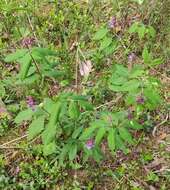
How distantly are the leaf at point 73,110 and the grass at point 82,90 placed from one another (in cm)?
46

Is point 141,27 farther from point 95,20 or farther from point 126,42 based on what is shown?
point 95,20

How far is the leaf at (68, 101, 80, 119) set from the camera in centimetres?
212

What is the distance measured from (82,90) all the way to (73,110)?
1196mm

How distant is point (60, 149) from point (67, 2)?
5.72ft

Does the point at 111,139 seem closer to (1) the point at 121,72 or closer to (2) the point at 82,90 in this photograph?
(1) the point at 121,72

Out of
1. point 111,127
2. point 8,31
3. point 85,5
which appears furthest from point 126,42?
point 111,127

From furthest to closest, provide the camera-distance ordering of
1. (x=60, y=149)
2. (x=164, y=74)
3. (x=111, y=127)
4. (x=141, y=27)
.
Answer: (x=164, y=74)
(x=141, y=27)
(x=60, y=149)
(x=111, y=127)

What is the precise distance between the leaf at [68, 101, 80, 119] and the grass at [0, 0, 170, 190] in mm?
459

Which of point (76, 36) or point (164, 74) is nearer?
point (164, 74)

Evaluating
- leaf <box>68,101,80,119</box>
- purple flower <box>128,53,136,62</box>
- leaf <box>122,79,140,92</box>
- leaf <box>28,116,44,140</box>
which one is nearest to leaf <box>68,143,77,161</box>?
leaf <box>28,116,44,140</box>

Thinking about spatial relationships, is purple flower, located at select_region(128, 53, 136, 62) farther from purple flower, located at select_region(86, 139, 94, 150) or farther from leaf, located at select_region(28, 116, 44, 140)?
leaf, located at select_region(28, 116, 44, 140)

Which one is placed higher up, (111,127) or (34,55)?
(34,55)

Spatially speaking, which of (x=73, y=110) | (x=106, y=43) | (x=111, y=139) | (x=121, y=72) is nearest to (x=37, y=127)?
(x=73, y=110)

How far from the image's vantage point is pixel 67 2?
4.05 meters
